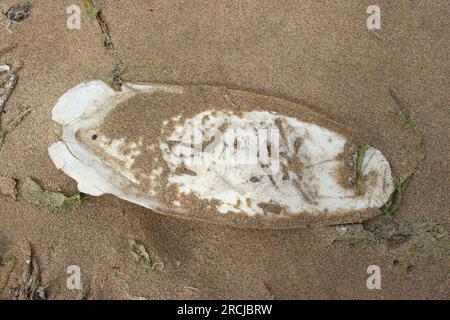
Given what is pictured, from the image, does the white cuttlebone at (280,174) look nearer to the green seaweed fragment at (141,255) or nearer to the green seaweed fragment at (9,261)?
the green seaweed fragment at (141,255)

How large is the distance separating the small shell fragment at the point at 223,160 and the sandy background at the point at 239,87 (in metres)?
0.20

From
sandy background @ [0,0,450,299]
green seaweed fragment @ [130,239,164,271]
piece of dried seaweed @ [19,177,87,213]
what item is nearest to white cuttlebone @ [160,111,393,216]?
sandy background @ [0,0,450,299]

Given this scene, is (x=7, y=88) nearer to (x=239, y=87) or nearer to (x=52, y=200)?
(x=52, y=200)

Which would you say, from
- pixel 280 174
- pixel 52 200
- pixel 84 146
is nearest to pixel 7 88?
pixel 84 146

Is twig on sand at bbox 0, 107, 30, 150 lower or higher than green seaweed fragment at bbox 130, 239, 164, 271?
higher

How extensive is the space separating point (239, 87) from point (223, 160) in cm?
72

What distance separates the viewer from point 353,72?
12.1ft

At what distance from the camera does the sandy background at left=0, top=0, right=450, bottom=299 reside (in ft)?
11.0

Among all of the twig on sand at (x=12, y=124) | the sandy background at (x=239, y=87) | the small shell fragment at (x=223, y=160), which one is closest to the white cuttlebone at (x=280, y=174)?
the small shell fragment at (x=223, y=160)

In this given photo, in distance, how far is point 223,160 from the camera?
10.7 ft

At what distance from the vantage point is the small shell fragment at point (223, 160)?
10.7 feet

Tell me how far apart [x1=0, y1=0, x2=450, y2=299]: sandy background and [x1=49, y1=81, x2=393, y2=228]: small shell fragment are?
202mm

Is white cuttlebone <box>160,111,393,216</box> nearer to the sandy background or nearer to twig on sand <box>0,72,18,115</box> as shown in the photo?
the sandy background

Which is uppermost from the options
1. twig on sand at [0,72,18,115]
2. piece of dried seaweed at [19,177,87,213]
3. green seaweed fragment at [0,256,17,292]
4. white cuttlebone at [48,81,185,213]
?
twig on sand at [0,72,18,115]
